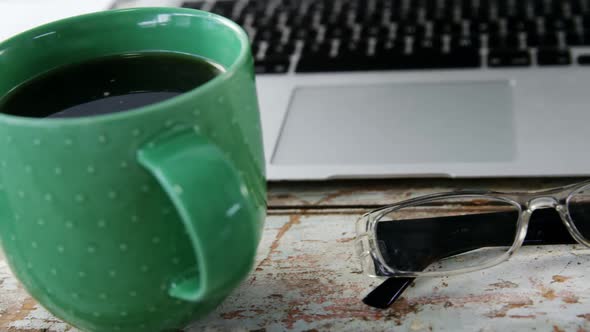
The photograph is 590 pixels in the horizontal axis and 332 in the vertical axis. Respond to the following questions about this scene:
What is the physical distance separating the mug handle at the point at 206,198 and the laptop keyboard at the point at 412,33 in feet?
1.20

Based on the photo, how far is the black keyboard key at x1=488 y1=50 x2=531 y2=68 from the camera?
60cm

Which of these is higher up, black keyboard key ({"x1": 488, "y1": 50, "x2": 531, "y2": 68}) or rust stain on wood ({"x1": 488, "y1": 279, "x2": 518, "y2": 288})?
black keyboard key ({"x1": 488, "y1": 50, "x2": 531, "y2": 68})

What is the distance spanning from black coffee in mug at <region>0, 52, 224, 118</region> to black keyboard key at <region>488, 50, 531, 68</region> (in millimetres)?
330

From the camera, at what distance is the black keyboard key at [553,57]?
0.60 meters

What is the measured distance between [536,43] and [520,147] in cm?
17

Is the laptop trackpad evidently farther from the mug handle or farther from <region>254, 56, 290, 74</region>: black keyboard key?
the mug handle

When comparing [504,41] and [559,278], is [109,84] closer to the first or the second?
[559,278]

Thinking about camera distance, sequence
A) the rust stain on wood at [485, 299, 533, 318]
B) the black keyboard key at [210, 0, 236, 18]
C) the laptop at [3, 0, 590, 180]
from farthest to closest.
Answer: the black keyboard key at [210, 0, 236, 18]
the laptop at [3, 0, 590, 180]
the rust stain on wood at [485, 299, 533, 318]

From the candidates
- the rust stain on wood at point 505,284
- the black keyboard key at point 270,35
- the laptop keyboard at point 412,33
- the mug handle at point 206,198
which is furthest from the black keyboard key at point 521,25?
the mug handle at point 206,198

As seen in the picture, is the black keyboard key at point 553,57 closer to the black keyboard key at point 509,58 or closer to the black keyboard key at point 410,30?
the black keyboard key at point 509,58

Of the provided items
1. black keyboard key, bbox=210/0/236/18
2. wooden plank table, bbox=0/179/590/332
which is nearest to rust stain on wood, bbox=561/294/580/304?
wooden plank table, bbox=0/179/590/332

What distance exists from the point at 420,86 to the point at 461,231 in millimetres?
205

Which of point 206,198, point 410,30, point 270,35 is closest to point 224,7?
point 270,35

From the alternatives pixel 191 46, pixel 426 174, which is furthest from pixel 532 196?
pixel 191 46
